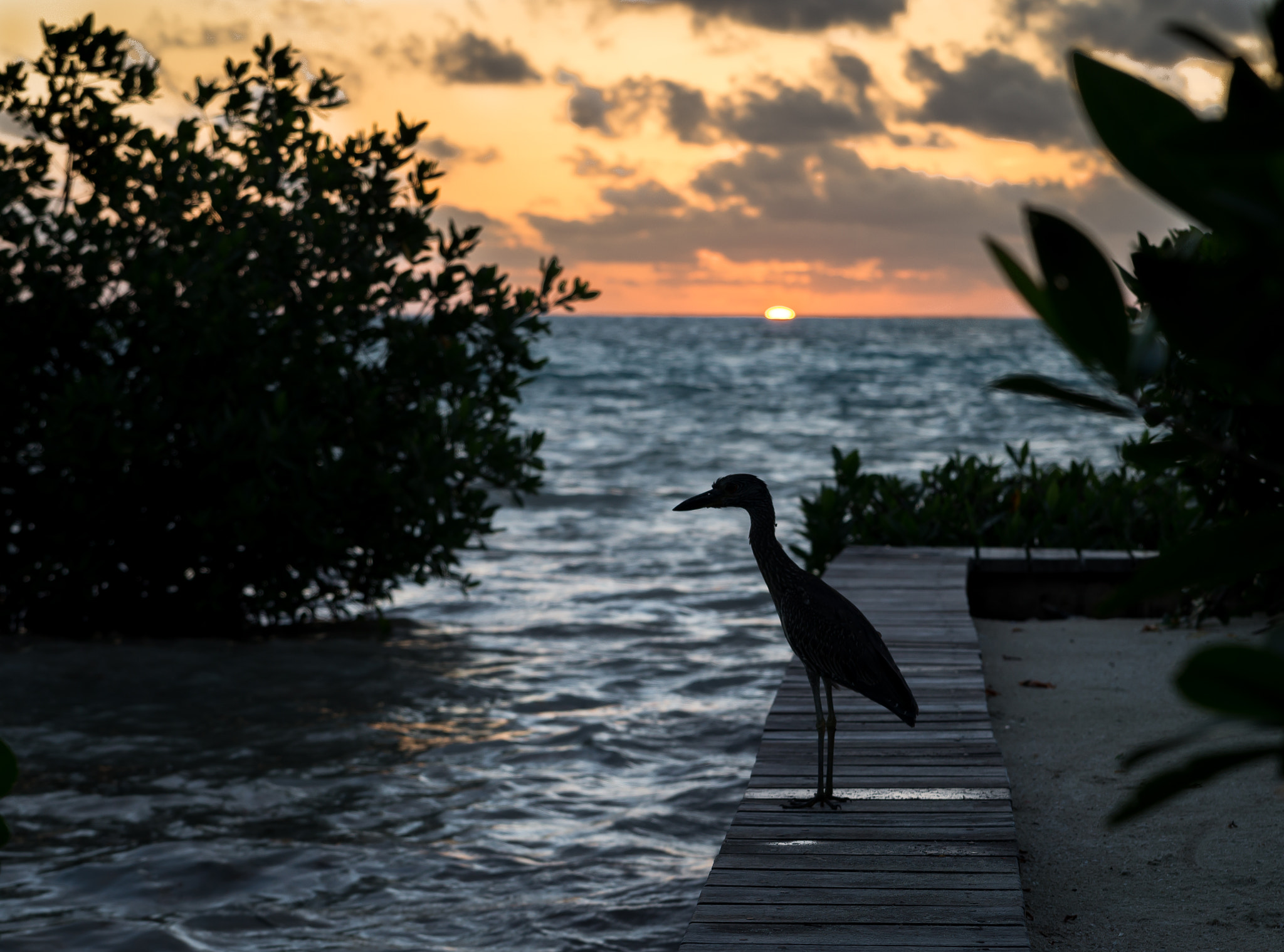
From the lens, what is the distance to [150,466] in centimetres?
945

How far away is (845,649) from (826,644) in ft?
0.25

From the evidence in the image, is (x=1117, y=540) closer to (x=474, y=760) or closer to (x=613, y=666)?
(x=613, y=666)

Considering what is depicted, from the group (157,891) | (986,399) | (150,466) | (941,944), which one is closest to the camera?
(941,944)

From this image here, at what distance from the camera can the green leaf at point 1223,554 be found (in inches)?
38.8

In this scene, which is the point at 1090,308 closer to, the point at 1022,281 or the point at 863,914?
the point at 1022,281

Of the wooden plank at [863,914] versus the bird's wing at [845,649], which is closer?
the wooden plank at [863,914]

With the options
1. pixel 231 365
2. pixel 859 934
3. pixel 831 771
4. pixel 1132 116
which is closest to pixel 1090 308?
pixel 1132 116

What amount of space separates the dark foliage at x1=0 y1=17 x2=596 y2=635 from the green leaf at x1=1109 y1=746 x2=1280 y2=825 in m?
8.73

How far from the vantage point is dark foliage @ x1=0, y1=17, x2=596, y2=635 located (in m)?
9.30

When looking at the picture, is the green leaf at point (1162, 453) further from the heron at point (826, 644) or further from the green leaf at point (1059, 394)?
the heron at point (826, 644)

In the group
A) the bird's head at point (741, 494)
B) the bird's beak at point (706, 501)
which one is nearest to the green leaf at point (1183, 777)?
the bird's beak at point (706, 501)

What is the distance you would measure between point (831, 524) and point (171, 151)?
21.7 ft

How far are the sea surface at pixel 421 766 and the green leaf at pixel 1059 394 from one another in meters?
1.42

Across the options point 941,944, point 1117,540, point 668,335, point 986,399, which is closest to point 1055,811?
point 941,944
